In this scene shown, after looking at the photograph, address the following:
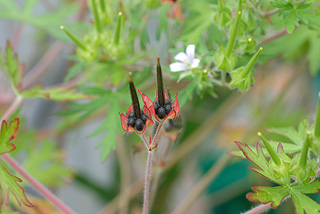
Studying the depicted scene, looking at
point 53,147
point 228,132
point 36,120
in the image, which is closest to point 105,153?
point 53,147

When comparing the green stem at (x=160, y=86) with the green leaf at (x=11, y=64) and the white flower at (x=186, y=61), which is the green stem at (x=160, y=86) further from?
the green leaf at (x=11, y=64)

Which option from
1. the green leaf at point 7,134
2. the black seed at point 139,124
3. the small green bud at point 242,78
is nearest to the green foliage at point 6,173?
the green leaf at point 7,134

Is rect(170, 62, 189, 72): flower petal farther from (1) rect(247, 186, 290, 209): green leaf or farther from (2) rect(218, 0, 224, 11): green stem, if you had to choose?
(1) rect(247, 186, 290, 209): green leaf

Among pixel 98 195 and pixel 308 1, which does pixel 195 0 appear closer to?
pixel 308 1

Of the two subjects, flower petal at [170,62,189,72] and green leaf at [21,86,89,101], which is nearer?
flower petal at [170,62,189,72]

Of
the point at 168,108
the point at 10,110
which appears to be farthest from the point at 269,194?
the point at 10,110

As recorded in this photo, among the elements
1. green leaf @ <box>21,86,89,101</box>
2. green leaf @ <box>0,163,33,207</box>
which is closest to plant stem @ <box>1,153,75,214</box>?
green leaf @ <box>0,163,33,207</box>
